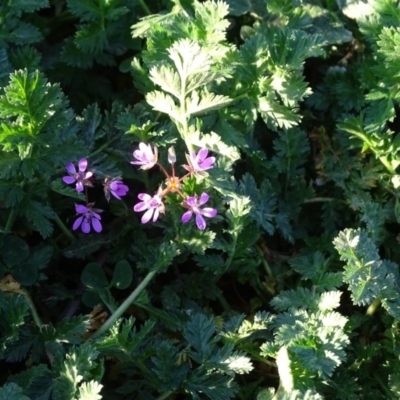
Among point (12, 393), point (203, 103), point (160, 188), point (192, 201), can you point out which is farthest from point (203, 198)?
point (12, 393)

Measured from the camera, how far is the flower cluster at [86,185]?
2.05 meters

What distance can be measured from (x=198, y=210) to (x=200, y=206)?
2.1 inches

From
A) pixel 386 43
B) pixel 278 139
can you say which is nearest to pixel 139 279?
pixel 278 139

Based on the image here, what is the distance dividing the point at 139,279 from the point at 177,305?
0.17 meters

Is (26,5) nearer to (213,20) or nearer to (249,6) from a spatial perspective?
(213,20)

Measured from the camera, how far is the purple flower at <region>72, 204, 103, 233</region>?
7.04 ft

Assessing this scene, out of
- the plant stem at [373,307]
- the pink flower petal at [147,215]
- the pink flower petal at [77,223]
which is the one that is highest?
the pink flower petal at [147,215]

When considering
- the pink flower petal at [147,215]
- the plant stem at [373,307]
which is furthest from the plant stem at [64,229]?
the plant stem at [373,307]

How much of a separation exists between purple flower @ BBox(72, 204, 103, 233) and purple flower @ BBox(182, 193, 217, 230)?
0.30m

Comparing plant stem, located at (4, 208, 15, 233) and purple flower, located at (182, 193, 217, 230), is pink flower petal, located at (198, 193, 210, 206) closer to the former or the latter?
purple flower, located at (182, 193, 217, 230)

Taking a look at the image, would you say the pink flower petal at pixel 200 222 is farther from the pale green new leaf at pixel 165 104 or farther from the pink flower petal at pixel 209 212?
the pale green new leaf at pixel 165 104

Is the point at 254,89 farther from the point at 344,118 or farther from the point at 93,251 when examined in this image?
the point at 93,251

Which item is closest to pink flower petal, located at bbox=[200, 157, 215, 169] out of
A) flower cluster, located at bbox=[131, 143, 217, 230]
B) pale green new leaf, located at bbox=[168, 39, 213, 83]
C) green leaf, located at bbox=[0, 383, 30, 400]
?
flower cluster, located at bbox=[131, 143, 217, 230]

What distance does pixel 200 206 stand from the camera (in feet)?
6.77
